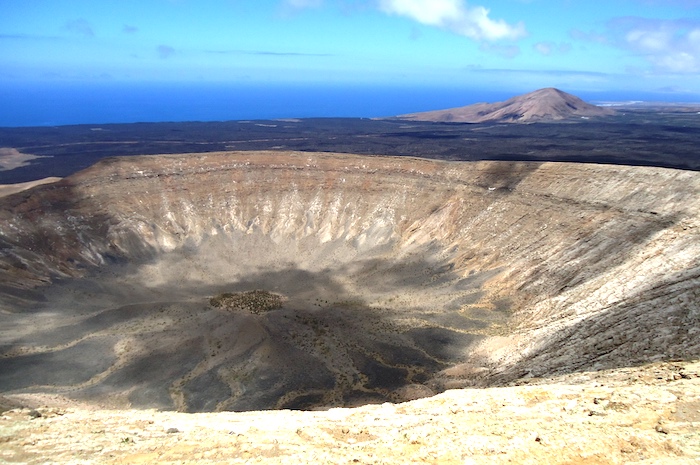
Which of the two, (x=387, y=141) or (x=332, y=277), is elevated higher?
(x=387, y=141)

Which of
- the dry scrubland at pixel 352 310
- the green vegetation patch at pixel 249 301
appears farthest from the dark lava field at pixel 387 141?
the green vegetation patch at pixel 249 301

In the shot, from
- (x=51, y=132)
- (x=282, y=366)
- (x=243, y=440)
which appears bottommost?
(x=282, y=366)

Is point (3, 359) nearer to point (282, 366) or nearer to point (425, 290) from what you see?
point (282, 366)

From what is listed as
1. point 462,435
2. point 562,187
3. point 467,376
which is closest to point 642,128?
point 562,187

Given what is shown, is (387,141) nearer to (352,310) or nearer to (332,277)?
(332,277)

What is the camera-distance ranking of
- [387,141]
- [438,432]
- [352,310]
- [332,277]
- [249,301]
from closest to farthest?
[438,432]
[352,310]
[249,301]
[332,277]
[387,141]

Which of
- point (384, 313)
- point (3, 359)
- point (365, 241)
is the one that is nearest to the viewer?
point (3, 359)

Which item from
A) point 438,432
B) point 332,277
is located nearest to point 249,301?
point 332,277
